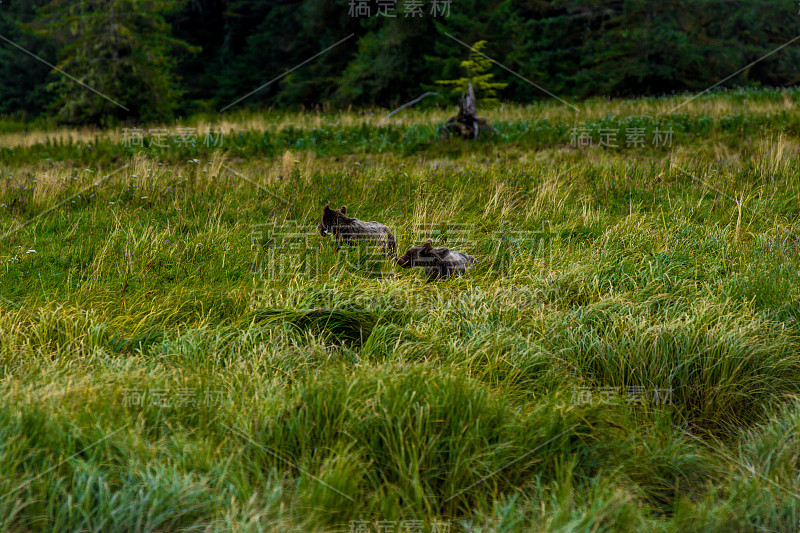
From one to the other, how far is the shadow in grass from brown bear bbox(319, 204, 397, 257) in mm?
1161

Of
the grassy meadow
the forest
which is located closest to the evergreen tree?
the forest

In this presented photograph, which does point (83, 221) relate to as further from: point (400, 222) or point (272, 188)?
point (400, 222)

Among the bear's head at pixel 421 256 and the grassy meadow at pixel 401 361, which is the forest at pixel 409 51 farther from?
the bear's head at pixel 421 256

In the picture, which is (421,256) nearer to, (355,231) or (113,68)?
(355,231)

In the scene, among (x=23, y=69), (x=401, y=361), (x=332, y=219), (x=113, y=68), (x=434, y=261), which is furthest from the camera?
(x=23, y=69)

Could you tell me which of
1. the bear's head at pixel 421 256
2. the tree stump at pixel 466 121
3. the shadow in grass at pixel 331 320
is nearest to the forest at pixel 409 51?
the tree stump at pixel 466 121

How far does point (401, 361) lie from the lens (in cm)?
322

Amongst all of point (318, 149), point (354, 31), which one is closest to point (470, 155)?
point (318, 149)

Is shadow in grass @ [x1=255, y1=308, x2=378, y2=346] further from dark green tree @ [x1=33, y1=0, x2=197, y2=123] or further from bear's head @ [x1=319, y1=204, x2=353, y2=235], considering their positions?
dark green tree @ [x1=33, y1=0, x2=197, y2=123]

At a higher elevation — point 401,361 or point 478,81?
point 478,81

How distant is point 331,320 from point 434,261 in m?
1.08

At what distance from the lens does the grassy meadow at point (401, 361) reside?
7.86 ft

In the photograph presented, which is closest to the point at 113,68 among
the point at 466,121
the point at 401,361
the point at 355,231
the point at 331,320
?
the point at 466,121

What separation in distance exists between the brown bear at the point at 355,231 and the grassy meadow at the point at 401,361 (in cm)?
14
